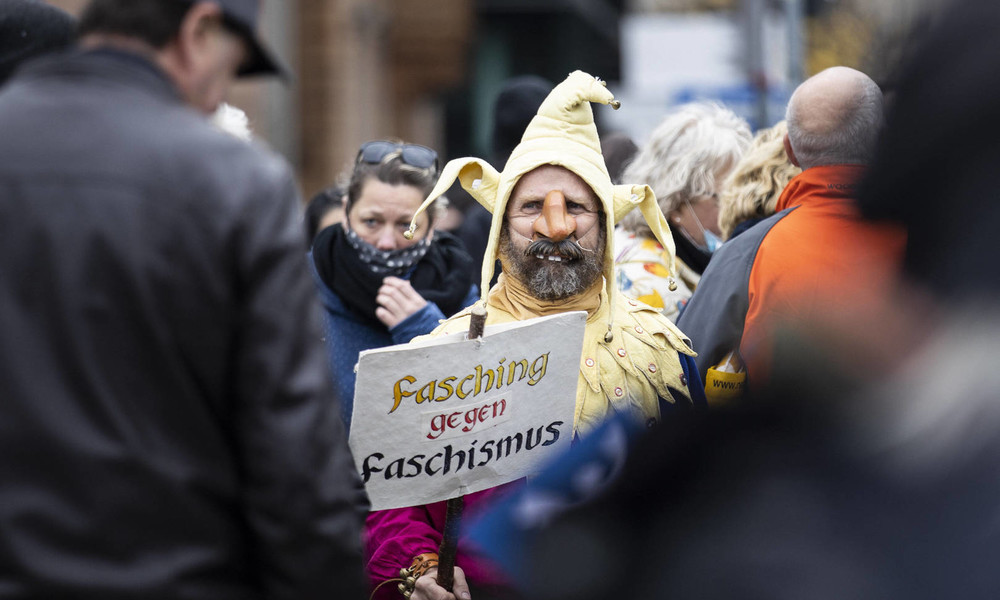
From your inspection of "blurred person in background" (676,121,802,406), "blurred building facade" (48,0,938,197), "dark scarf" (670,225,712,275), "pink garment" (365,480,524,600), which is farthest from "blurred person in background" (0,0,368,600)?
"blurred building facade" (48,0,938,197)

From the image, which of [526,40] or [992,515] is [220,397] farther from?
[526,40]

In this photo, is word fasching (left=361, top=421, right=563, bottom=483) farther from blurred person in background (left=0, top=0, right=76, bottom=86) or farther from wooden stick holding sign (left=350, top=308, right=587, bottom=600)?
blurred person in background (left=0, top=0, right=76, bottom=86)

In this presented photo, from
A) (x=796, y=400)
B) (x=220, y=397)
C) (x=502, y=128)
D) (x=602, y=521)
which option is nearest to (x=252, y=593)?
(x=220, y=397)

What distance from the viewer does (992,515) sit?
1.57m

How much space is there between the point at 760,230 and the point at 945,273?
2.16m

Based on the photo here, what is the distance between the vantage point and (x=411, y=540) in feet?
10.4

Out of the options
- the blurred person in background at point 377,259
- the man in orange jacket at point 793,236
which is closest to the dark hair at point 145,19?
the man in orange jacket at point 793,236

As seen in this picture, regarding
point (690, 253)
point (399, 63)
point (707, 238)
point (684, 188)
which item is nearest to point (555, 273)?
point (690, 253)

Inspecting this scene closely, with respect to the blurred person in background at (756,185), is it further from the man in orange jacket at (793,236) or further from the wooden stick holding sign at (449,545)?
the wooden stick holding sign at (449,545)

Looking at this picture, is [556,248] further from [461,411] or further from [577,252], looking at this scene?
[461,411]

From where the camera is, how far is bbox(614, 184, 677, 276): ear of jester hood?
3531mm

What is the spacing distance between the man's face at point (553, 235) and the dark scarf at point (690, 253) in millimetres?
1345

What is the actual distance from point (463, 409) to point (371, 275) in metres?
1.27

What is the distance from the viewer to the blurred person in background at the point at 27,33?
9.36 ft
